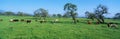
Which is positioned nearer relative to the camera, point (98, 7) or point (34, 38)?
point (34, 38)

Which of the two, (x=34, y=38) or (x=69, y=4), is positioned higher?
(x=69, y=4)

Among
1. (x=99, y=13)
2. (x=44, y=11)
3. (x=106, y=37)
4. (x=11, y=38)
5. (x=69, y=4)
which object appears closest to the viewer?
(x=11, y=38)

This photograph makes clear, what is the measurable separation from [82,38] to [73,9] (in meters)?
59.1

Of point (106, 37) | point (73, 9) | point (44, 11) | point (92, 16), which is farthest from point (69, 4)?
point (106, 37)

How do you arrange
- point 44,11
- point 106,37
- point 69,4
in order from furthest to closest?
point 44,11, point 69,4, point 106,37

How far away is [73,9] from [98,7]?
1330 centimetres

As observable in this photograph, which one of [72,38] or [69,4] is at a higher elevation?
[69,4]

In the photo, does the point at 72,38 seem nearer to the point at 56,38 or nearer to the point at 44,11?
the point at 56,38

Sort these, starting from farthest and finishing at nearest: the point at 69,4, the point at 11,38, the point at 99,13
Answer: the point at 69,4
the point at 99,13
the point at 11,38

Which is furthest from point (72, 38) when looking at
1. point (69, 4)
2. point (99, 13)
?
point (69, 4)

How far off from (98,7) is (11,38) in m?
52.3

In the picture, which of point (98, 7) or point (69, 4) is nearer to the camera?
point (98, 7)

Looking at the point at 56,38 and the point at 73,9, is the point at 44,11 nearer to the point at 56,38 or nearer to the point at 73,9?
the point at 73,9

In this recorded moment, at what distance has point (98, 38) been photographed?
25.4m
